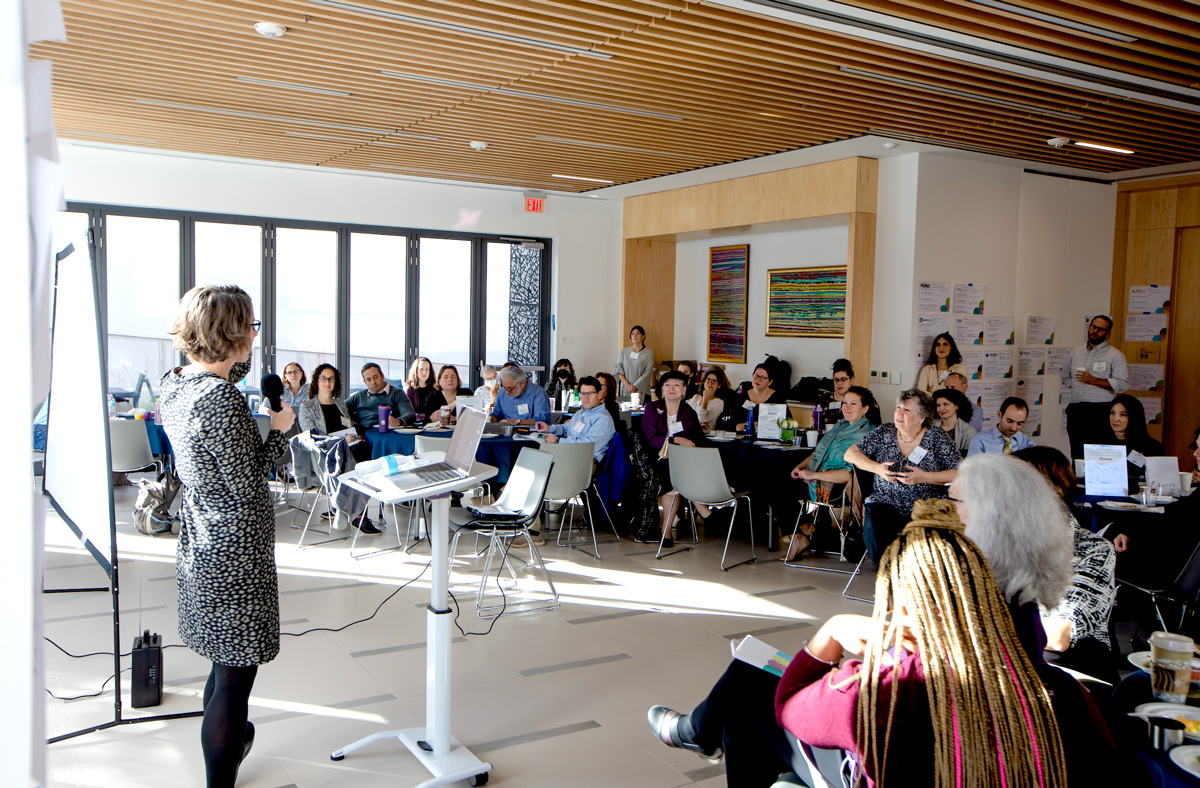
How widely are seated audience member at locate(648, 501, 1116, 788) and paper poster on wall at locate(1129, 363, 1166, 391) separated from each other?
931 centimetres

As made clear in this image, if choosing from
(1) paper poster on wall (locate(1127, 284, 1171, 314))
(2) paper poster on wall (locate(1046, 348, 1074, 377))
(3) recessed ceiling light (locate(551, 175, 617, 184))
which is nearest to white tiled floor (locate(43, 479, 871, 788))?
(2) paper poster on wall (locate(1046, 348, 1074, 377))

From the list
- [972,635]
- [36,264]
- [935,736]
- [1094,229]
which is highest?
[1094,229]

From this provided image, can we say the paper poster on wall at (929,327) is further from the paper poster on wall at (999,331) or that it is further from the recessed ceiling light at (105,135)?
the recessed ceiling light at (105,135)


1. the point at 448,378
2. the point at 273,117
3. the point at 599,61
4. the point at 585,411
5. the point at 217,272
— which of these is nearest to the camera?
the point at 599,61

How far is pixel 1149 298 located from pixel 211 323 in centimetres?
1017

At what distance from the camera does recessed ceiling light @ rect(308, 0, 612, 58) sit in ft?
15.5

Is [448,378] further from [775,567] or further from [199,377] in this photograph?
[199,377]

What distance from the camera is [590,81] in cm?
612

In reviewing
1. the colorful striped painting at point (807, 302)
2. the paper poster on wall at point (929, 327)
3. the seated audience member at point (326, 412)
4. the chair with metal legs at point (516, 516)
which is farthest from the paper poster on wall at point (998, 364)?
the seated audience member at point (326, 412)

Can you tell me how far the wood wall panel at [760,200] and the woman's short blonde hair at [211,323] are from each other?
7.12 meters

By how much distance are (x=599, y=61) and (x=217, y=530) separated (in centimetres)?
420

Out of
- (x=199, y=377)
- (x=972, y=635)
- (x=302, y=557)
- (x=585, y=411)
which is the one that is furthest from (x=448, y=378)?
(x=972, y=635)

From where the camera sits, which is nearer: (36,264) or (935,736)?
(36,264)

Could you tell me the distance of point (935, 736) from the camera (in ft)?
5.29
